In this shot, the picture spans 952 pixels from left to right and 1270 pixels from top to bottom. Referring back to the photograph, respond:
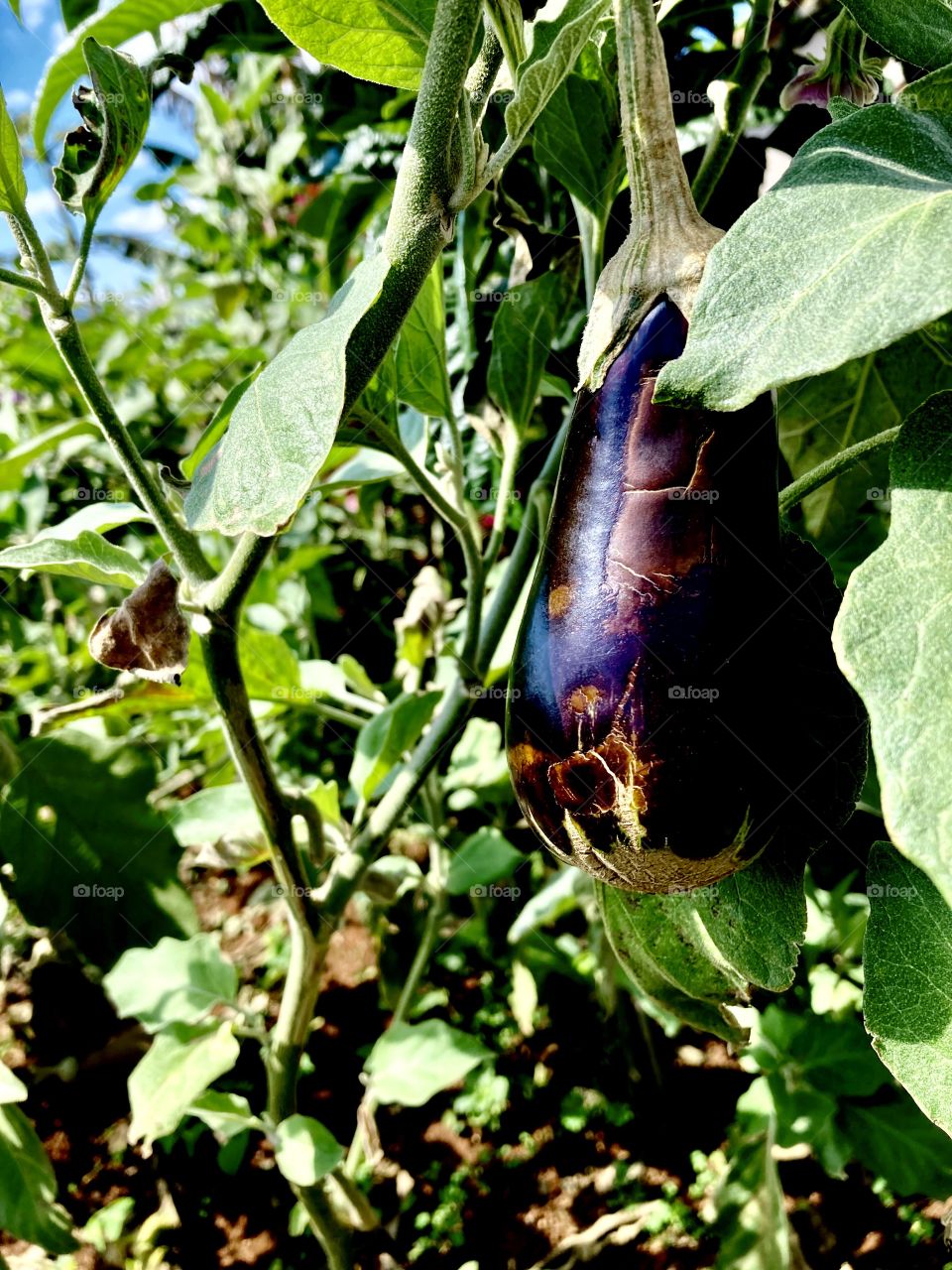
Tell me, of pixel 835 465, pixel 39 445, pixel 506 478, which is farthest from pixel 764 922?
pixel 39 445

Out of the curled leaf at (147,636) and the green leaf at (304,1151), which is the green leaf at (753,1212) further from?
the curled leaf at (147,636)

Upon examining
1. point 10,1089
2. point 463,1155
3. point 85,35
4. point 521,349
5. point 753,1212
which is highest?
point 85,35

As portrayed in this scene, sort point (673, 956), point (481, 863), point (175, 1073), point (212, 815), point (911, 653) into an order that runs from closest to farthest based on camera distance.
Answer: point (911, 653), point (673, 956), point (175, 1073), point (212, 815), point (481, 863)

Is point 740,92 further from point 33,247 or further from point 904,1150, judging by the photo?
point 904,1150

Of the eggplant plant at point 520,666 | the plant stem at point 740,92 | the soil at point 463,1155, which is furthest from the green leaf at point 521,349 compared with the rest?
the soil at point 463,1155

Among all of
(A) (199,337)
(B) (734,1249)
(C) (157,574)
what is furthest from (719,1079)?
(A) (199,337)

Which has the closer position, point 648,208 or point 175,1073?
point 648,208
